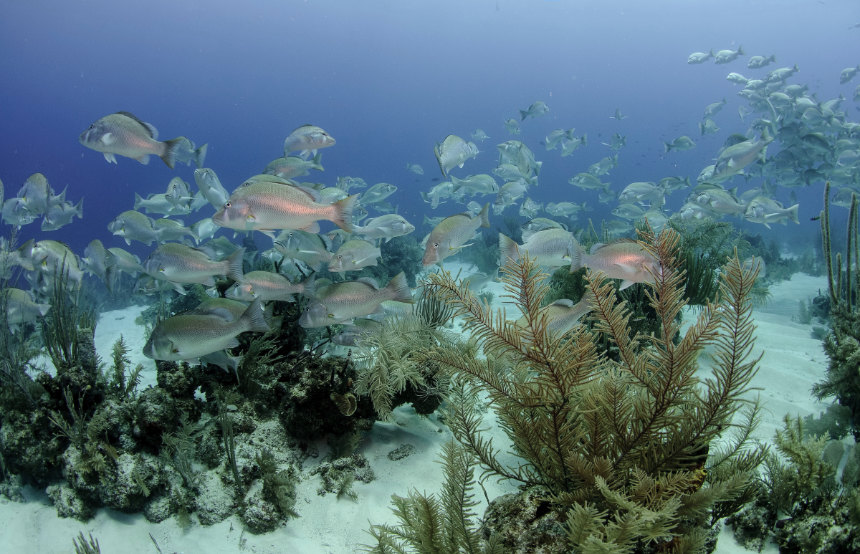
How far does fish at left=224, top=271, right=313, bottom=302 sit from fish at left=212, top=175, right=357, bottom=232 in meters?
0.60

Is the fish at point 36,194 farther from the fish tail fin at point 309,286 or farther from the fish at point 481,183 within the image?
the fish at point 481,183

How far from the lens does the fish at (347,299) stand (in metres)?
3.76

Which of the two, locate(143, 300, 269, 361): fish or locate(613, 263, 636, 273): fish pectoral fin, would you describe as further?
locate(613, 263, 636, 273): fish pectoral fin

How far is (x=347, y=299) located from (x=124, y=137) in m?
3.33

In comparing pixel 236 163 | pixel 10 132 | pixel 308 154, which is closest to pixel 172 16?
pixel 236 163

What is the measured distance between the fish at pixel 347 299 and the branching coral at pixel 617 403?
5.80ft

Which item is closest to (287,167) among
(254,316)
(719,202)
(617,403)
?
(254,316)

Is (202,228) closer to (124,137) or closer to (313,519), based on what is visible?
(124,137)

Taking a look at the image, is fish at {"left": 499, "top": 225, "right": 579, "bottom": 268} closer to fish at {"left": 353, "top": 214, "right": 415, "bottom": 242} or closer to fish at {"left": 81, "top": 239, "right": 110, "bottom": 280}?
fish at {"left": 353, "top": 214, "right": 415, "bottom": 242}

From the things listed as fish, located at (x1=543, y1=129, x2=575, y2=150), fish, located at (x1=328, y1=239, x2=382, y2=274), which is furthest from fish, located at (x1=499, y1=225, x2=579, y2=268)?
fish, located at (x1=543, y1=129, x2=575, y2=150)

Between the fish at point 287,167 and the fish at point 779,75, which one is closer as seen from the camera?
the fish at point 287,167

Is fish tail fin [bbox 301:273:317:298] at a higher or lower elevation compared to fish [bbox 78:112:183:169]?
lower

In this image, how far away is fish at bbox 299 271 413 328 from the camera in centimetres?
376

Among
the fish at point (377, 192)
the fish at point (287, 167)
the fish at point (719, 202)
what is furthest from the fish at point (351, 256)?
the fish at point (377, 192)
